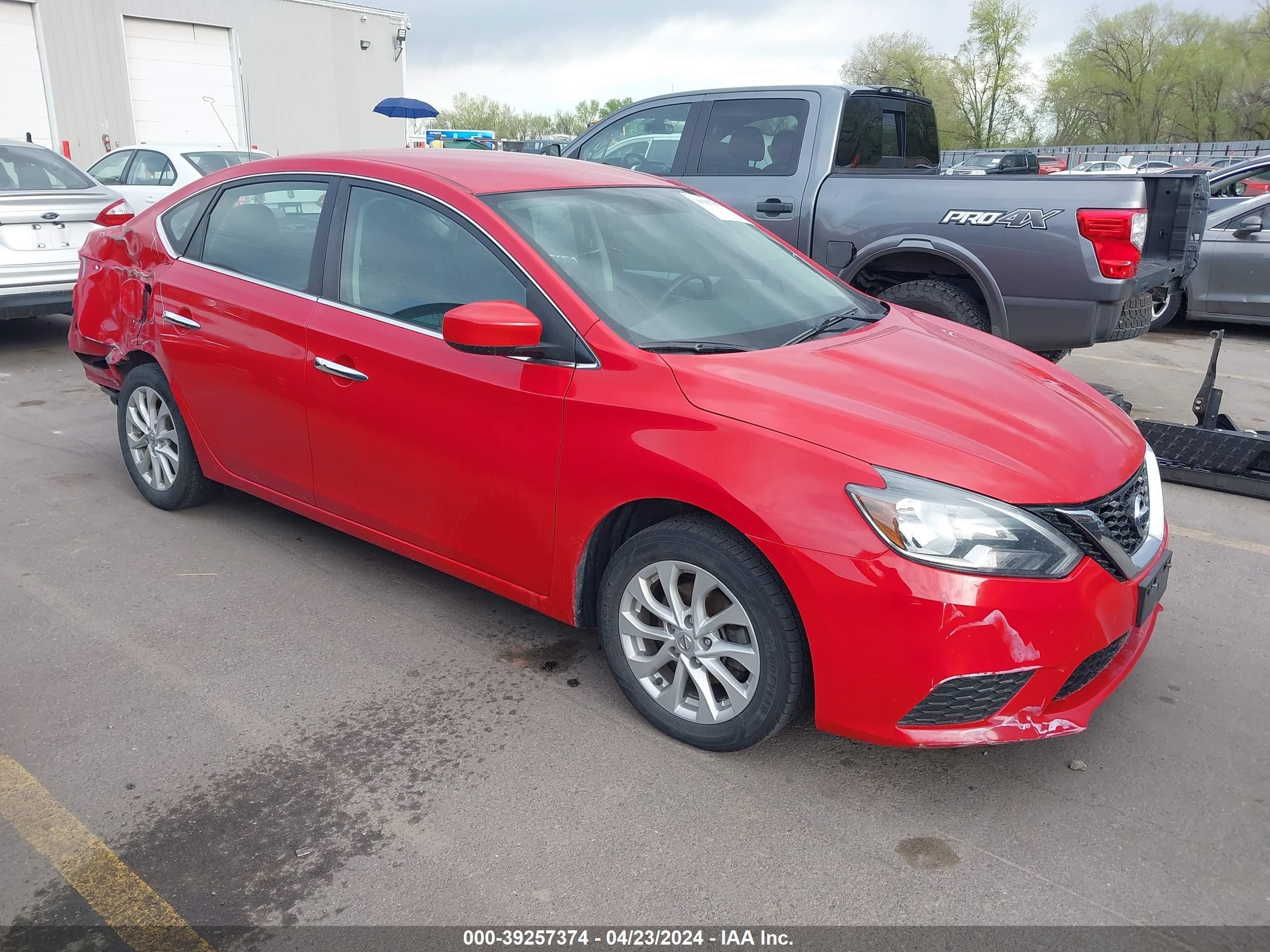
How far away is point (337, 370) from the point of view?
365 centimetres

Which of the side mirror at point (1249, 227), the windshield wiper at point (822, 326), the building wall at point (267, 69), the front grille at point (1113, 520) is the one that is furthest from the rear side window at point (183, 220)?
the building wall at point (267, 69)

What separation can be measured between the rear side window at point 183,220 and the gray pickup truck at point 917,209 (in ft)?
11.6

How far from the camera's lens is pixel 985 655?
98.3 inches

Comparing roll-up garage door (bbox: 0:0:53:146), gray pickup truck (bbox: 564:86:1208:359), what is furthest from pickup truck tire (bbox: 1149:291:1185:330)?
roll-up garage door (bbox: 0:0:53:146)

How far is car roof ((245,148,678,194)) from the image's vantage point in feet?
11.9

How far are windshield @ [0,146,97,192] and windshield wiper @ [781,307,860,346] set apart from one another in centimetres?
730

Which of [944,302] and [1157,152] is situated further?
[1157,152]

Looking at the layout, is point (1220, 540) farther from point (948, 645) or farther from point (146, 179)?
point (146, 179)

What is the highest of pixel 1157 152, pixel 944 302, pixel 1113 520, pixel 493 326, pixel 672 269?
pixel 1157 152

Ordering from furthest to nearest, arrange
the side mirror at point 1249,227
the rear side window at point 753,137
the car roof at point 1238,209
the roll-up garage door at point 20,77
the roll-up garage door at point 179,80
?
the roll-up garage door at point 179,80
the roll-up garage door at point 20,77
the car roof at point 1238,209
the side mirror at point 1249,227
the rear side window at point 753,137

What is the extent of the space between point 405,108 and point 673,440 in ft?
78.2

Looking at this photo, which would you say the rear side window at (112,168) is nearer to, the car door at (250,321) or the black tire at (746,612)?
the car door at (250,321)

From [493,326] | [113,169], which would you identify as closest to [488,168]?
[493,326]

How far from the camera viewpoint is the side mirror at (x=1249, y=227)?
921 cm
